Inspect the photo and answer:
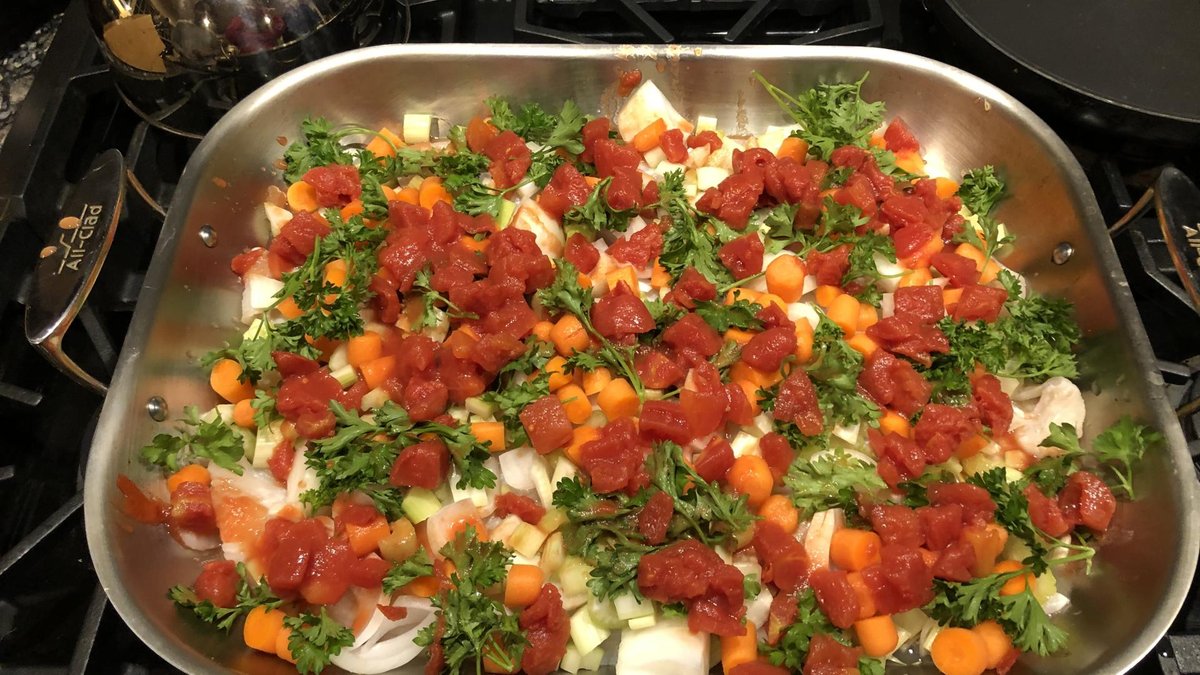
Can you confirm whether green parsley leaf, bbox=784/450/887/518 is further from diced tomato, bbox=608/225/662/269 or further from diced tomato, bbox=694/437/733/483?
diced tomato, bbox=608/225/662/269

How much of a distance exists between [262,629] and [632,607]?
103cm

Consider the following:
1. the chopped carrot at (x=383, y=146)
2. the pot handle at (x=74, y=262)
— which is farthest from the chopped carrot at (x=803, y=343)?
the pot handle at (x=74, y=262)

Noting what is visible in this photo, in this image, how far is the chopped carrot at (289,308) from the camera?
257 centimetres

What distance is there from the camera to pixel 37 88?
2.92 m

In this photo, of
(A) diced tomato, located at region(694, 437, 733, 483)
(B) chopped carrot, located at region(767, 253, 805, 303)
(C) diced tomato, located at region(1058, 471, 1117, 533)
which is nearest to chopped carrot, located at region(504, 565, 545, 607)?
(A) diced tomato, located at region(694, 437, 733, 483)

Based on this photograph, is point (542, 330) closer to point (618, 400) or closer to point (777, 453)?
point (618, 400)

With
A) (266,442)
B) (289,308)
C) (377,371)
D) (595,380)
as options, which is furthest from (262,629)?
(595,380)

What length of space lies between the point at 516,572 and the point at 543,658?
0.23m

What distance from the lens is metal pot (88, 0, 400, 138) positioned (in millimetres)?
2621

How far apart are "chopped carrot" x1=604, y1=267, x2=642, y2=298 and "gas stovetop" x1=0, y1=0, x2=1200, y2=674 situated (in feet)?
3.42

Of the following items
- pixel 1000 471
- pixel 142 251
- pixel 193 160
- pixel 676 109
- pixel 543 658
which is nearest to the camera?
pixel 543 658

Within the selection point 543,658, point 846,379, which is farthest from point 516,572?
point 846,379

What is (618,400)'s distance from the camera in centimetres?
225

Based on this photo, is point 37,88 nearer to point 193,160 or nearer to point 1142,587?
point 193,160
